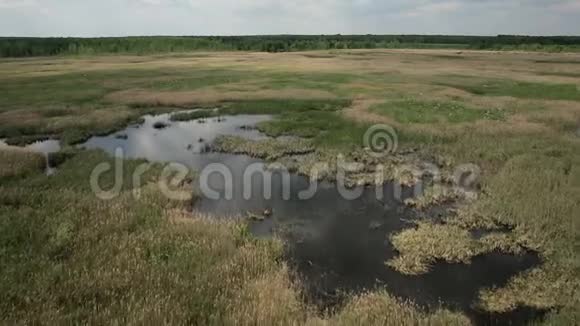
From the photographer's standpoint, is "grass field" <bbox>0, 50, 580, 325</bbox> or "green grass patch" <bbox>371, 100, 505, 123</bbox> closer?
"grass field" <bbox>0, 50, 580, 325</bbox>

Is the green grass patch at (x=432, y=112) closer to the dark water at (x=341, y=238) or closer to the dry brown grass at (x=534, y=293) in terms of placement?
the dark water at (x=341, y=238)

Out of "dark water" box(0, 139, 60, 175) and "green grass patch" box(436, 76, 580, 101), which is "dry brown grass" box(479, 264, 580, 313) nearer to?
"dark water" box(0, 139, 60, 175)

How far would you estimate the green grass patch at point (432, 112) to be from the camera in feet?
102

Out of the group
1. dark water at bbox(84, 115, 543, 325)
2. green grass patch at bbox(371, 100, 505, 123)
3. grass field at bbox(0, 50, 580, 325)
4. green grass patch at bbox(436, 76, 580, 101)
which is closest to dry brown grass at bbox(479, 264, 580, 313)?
grass field at bbox(0, 50, 580, 325)

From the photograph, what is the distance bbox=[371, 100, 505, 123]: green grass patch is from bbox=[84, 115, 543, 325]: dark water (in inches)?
533

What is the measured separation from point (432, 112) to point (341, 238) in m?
21.8

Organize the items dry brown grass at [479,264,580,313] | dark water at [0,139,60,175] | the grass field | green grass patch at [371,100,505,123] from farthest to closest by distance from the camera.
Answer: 1. green grass patch at [371,100,505,123]
2. dark water at [0,139,60,175]
3. dry brown grass at [479,264,580,313]
4. the grass field

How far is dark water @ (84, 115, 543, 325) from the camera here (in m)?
10.4

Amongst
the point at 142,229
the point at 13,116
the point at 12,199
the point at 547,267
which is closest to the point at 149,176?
the point at 12,199

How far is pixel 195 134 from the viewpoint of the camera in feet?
98.1

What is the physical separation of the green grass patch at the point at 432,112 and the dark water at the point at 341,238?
533 inches

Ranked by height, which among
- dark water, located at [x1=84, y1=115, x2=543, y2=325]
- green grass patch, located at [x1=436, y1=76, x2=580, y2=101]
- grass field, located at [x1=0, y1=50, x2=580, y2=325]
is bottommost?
dark water, located at [x1=84, y1=115, x2=543, y2=325]

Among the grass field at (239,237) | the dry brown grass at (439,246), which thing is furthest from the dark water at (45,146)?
the dry brown grass at (439,246)

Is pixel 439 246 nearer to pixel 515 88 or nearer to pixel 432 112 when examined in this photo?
pixel 432 112
